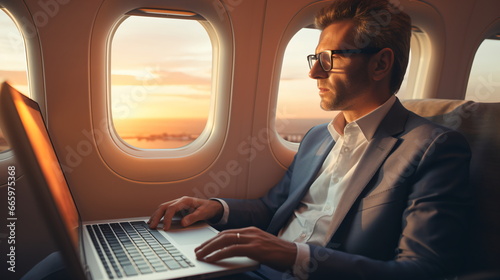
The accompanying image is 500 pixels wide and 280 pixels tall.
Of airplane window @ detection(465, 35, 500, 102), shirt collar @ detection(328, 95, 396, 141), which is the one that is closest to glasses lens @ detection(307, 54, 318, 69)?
shirt collar @ detection(328, 95, 396, 141)

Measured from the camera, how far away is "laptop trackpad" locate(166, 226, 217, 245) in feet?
4.28

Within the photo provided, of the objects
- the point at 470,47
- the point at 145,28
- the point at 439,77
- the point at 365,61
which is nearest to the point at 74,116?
the point at 145,28

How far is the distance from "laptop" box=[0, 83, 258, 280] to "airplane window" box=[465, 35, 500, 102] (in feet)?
7.85

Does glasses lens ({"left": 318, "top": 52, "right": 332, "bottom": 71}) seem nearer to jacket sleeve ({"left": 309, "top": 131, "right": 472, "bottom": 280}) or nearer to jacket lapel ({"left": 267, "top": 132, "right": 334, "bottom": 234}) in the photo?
jacket lapel ({"left": 267, "top": 132, "right": 334, "bottom": 234})

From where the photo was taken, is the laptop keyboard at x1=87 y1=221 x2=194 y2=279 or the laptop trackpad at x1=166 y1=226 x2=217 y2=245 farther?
the laptop trackpad at x1=166 y1=226 x2=217 y2=245

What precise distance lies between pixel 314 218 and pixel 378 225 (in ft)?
1.13

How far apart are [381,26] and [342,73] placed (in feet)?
0.78

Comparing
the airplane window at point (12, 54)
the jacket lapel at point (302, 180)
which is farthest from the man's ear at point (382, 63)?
the airplane window at point (12, 54)

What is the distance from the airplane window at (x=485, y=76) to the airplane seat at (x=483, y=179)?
1.50m

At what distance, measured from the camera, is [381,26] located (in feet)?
4.71

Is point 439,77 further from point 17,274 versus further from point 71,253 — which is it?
point 17,274

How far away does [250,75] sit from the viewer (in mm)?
1946

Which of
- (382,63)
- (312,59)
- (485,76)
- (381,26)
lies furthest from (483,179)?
(485,76)

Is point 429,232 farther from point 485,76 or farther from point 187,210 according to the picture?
point 485,76
